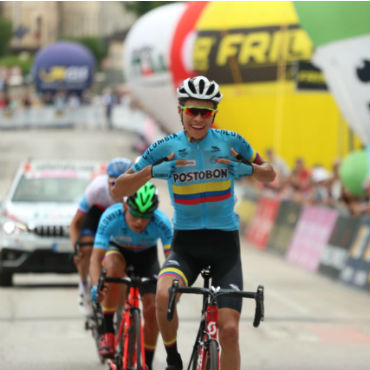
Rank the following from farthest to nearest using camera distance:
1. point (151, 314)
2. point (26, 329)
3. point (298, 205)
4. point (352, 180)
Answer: point (298, 205)
point (352, 180)
point (26, 329)
point (151, 314)

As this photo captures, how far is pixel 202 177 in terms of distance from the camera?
666 cm

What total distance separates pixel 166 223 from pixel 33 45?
134 metres

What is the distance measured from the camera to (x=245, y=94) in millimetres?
34500

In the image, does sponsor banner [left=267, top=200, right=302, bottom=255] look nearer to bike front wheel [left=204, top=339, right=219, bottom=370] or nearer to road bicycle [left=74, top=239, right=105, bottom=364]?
road bicycle [left=74, top=239, right=105, bottom=364]

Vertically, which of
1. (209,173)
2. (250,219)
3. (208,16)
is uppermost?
(208,16)

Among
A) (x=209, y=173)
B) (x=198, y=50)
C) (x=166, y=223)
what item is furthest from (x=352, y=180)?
(x=198, y=50)

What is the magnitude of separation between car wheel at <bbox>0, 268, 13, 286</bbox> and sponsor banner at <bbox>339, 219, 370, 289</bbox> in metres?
5.25

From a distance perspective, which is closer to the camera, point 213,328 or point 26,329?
point 213,328

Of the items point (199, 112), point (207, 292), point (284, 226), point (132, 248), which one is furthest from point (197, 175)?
point (284, 226)

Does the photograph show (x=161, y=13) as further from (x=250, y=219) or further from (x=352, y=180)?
(x=352, y=180)

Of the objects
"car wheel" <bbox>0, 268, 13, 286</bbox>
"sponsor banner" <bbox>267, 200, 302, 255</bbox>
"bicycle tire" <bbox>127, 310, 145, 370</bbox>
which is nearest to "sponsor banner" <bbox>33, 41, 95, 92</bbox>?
"sponsor banner" <bbox>267, 200, 302, 255</bbox>

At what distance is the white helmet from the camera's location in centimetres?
661

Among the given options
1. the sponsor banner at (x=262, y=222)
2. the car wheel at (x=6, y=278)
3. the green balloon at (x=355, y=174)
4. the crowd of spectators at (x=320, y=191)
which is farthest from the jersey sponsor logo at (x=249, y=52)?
the car wheel at (x=6, y=278)

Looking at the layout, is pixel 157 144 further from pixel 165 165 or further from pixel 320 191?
pixel 320 191
